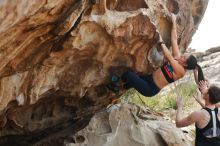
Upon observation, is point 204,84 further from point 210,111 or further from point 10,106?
point 10,106

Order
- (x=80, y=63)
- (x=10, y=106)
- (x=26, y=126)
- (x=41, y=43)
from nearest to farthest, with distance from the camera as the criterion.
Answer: (x=41, y=43) < (x=10, y=106) < (x=80, y=63) < (x=26, y=126)

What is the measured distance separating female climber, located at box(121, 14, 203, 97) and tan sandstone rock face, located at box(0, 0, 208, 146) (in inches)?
8.3

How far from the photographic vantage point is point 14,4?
14.9 feet

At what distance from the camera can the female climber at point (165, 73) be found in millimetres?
6766

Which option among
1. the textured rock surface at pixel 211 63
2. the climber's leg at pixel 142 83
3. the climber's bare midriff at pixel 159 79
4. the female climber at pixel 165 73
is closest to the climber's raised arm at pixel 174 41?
the female climber at pixel 165 73

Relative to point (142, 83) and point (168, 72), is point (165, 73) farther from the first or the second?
point (142, 83)

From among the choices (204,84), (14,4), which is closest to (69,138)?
(204,84)

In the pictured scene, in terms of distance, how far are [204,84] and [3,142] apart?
3632 mm

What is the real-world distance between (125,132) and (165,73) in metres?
1.31

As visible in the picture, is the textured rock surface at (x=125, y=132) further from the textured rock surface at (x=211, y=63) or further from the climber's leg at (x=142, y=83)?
the textured rock surface at (x=211, y=63)

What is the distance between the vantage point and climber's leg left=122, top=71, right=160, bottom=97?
23.3ft

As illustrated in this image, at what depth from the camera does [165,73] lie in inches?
275

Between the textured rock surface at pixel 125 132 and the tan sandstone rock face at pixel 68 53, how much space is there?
44 cm

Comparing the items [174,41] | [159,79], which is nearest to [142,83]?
[159,79]
